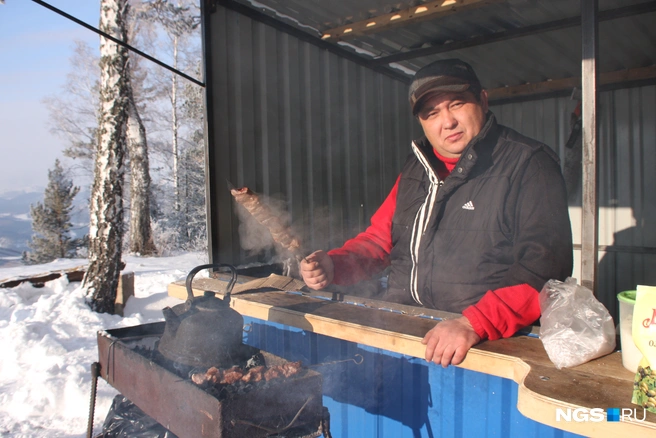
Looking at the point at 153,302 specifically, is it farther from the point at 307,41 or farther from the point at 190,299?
the point at 190,299

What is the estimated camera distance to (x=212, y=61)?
4.10 m

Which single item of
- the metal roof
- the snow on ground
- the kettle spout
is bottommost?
the snow on ground

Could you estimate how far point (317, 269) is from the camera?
2.42 meters

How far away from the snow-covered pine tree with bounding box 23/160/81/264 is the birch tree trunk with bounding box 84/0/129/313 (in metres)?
15.1

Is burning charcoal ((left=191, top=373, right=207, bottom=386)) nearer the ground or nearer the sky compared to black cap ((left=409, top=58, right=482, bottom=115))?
nearer the ground

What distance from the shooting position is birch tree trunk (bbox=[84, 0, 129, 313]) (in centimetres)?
658

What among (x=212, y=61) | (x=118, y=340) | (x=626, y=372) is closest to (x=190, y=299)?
(x=118, y=340)

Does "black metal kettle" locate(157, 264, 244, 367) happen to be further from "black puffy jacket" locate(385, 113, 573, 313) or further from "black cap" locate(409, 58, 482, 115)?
"black cap" locate(409, 58, 482, 115)

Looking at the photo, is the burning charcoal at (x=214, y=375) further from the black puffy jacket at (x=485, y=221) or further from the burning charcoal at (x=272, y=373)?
the black puffy jacket at (x=485, y=221)

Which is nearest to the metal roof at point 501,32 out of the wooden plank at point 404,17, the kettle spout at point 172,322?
the wooden plank at point 404,17

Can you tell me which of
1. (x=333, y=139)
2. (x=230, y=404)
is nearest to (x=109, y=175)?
(x=333, y=139)

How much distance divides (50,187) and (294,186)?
19377 mm

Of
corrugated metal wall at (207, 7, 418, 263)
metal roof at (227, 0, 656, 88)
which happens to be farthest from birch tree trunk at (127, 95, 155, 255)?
metal roof at (227, 0, 656, 88)

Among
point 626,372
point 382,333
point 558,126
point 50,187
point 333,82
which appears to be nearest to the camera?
point 626,372
